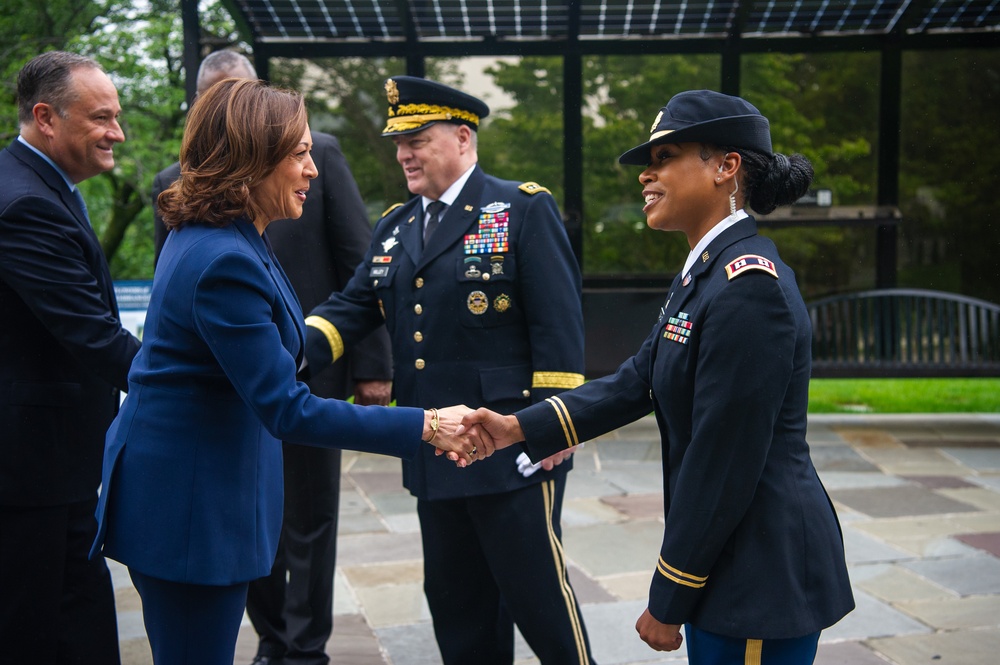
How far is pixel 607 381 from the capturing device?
8.90 feet

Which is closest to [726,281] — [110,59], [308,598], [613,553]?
[308,598]

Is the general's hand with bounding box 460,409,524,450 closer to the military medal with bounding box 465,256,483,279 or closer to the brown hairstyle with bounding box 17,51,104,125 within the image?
the military medal with bounding box 465,256,483,279

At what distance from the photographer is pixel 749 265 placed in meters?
2.10

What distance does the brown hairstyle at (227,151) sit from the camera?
229 cm

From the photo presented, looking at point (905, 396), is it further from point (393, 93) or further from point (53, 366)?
point (53, 366)

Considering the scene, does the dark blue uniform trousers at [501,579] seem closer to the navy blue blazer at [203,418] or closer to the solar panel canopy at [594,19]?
the navy blue blazer at [203,418]

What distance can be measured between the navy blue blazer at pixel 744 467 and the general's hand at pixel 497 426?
A: 0.60 metres

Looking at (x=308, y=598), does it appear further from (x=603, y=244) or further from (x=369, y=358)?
(x=603, y=244)

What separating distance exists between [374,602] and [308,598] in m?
0.87

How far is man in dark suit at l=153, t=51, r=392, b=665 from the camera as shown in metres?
3.75

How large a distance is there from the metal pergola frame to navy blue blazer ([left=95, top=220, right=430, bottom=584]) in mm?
5670

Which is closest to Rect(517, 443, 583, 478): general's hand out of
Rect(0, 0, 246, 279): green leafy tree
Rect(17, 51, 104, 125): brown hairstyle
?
Rect(17, 51, 104, 125): brown hairstyle

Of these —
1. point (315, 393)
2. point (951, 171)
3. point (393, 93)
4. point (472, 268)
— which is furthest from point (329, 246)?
point (951, 171)

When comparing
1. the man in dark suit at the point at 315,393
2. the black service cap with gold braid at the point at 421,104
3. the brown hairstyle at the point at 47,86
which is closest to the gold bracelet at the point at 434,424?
the black service cap with gold braid at the point at 421,104
